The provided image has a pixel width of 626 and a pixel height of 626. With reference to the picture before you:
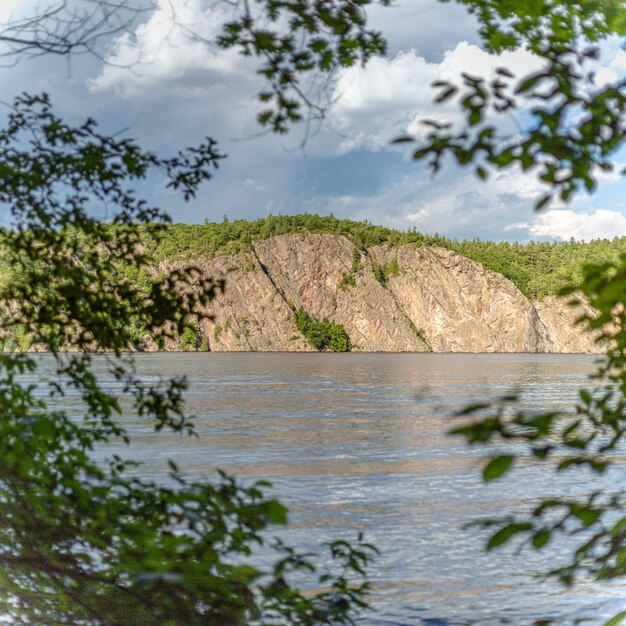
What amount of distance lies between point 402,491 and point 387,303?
12879cm

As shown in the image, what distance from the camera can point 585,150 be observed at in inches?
116

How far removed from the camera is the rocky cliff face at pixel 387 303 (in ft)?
444

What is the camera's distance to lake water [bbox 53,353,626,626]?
22.9 ft

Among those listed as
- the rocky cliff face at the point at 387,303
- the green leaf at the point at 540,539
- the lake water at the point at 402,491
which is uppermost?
the rocky cliff face at the point at 387,303

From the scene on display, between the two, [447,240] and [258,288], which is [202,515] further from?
[447,240]

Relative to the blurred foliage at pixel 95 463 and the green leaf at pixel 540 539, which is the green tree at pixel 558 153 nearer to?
the green leaf at pixel 540 539

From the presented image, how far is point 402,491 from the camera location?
1314 centimetres

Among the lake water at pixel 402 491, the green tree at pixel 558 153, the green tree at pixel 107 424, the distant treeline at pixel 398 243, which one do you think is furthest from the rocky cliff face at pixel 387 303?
the green tree at pixel 558 153

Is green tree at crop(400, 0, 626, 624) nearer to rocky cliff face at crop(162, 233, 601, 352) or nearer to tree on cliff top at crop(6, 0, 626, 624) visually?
tree on cliff top at crop(6, 0, 626, 624)

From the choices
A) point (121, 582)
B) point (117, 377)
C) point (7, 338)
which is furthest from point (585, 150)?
point (7, 338)

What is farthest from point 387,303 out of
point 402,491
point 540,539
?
point 540,539

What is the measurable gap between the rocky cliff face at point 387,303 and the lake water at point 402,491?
4138 inches

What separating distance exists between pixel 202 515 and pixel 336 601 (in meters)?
1.05

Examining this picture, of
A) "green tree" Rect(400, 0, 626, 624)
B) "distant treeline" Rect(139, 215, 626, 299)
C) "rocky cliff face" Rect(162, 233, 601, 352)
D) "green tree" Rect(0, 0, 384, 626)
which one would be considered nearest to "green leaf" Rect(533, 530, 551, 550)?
"green tree" Rect(400, 0, 626, 624)
